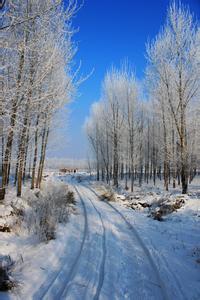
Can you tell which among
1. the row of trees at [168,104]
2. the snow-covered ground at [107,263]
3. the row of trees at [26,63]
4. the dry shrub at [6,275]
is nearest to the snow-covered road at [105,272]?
the snow-covered ground at [107,263]

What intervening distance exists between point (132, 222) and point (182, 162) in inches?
331

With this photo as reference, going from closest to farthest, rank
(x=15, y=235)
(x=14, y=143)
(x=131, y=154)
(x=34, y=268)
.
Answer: (x=34, y=268) < (x=15, y=235) < (x=14, y=143) < (x=131, y=154)

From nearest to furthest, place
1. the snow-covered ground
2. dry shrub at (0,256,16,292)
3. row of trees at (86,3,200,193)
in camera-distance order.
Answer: dry shrub at (0,256,16,292) < the snow-covered ground < row of trees at (86,3,200,193)

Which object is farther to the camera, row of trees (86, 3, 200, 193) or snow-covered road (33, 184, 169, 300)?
row of trees (86, 3, 200, 193)

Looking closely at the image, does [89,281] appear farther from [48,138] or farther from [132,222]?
[48,138]

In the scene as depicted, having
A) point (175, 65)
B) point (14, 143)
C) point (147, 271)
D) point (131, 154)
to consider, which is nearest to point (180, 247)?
point (147, 271)

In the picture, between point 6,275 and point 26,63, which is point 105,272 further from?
point 26,63

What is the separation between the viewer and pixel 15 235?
320 inches

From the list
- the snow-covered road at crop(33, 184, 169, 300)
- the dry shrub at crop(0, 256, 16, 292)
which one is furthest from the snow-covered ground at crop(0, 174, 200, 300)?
the dry shrub at crop(0, 256, 16, 292)

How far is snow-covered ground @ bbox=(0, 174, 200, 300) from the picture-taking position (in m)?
5.02

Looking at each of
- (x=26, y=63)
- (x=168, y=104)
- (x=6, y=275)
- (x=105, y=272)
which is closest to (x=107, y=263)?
(x=105, y=272)

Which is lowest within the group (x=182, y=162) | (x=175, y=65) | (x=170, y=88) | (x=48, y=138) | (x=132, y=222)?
(x=132, y=222)

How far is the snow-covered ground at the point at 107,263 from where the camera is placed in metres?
5.02

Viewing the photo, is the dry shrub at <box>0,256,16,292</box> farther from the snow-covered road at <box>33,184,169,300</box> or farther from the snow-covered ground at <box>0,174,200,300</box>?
the snow-covered road at <box>33,184,169,300</box>
